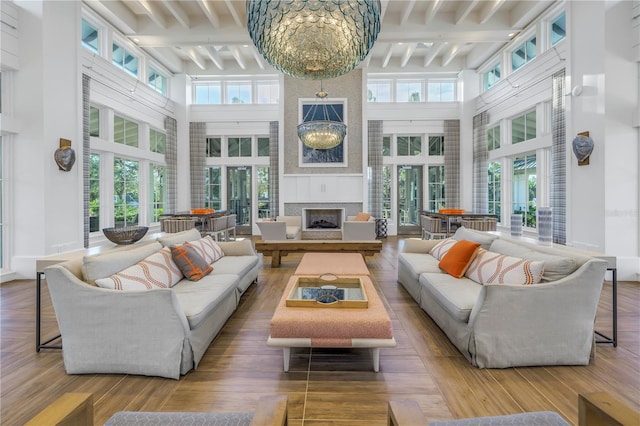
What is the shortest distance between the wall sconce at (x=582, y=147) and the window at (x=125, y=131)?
860 cm

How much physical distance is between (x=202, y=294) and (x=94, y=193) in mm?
5428

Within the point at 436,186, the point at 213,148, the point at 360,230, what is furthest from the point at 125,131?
the point at 436,186

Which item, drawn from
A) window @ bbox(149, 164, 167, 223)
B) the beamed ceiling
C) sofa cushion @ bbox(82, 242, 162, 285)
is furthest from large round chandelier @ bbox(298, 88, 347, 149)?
sofa cushion @ bbox(82, 242, 162, 285)

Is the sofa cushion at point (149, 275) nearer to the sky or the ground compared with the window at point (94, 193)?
nearer to the ground

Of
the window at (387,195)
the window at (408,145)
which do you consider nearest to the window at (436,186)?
the window at (408,145)

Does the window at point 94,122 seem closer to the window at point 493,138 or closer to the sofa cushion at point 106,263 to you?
the sofa cushion at point 106,263

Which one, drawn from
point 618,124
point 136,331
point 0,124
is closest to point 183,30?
point 0,124

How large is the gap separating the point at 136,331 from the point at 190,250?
1.17m

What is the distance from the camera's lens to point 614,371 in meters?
2.18

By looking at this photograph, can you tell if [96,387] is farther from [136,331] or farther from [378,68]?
[378,68]

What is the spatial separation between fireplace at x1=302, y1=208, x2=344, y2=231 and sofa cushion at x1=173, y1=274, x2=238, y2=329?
610 cm

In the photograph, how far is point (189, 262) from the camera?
311 centimetres

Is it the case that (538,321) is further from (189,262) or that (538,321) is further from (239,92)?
(239,92)

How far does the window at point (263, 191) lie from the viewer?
992 cm
